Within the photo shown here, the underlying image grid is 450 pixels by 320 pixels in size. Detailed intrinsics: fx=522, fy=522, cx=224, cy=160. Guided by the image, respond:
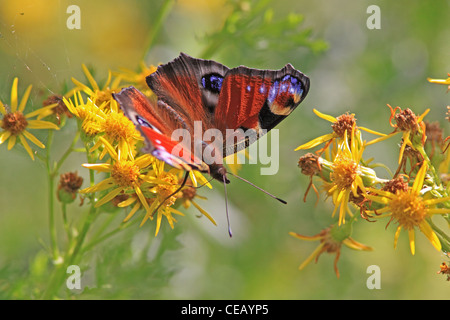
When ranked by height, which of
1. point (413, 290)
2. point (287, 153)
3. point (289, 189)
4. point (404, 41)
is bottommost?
point (413, 290)

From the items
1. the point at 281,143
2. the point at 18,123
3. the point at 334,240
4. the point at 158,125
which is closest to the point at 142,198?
the point at 158,125

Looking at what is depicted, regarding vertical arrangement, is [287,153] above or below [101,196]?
Answer: above

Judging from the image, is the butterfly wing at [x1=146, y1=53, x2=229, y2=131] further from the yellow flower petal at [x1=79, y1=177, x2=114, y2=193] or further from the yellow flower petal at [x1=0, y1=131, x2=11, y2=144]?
the yellow flower petal at [x1=0, y1=131, x2=11, y2=144]

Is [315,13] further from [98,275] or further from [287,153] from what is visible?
[98,275]

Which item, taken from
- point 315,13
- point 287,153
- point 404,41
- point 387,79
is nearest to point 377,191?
point 287,153

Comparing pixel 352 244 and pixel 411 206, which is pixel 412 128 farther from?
pixel 352 244

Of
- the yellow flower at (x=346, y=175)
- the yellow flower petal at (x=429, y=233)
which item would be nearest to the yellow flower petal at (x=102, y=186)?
the yellow flower at (x=346, y=175)

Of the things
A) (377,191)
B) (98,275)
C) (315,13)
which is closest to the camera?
(377,191)
